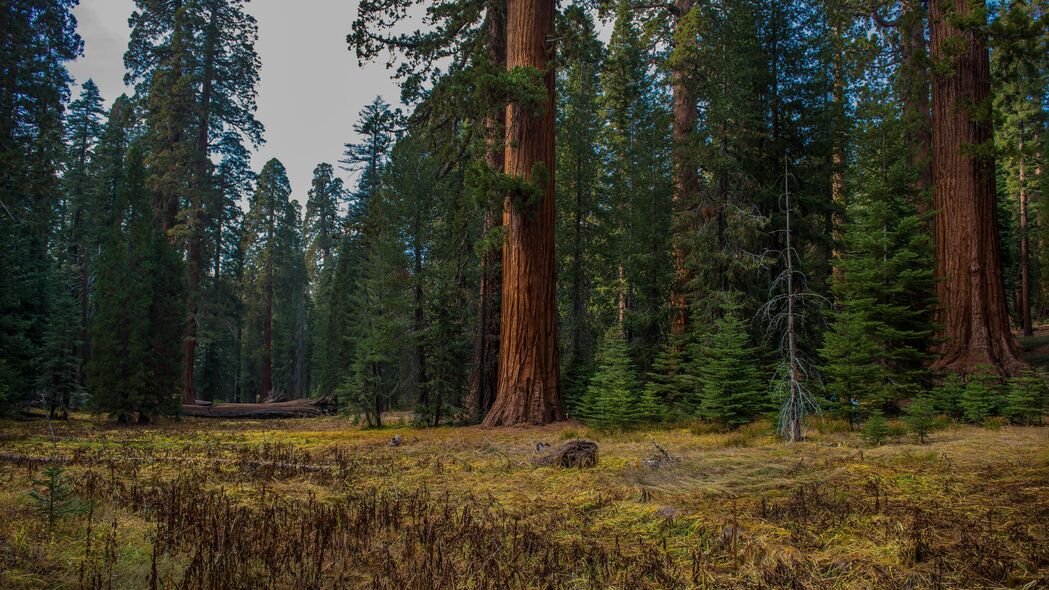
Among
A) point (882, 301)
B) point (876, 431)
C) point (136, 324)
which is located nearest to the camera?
point (876, 431)

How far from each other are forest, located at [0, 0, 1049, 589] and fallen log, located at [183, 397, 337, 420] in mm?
368

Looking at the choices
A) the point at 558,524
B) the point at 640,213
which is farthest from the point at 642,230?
the point at 558,524

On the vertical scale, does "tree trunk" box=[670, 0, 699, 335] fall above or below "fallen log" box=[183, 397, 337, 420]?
above

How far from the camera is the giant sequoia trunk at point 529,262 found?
10.8 metres

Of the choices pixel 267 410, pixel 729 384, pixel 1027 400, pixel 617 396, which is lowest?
pixel 267 410

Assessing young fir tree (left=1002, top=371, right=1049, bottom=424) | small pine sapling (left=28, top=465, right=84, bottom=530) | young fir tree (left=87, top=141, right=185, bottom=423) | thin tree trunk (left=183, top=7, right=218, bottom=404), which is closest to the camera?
small pine sapling (left=28, top=465, right=84, bottom=530)

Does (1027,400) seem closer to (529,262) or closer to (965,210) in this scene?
(965,210)

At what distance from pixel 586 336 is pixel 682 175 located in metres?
7.26

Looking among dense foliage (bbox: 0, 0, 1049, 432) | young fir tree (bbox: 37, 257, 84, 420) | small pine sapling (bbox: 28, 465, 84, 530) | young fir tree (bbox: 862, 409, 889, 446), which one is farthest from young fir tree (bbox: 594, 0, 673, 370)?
young fir tree (bbox: 37, 257, 84, 420)

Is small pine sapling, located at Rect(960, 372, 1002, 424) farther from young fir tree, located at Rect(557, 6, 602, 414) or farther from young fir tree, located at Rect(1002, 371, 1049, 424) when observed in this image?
young fir tree, located at Rect(557, 6, 602, 414)

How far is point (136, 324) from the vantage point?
15.7m

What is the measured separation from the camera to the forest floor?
8.19 feet

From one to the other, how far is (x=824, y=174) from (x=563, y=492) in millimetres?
13918

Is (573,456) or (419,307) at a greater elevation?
(419,307)
